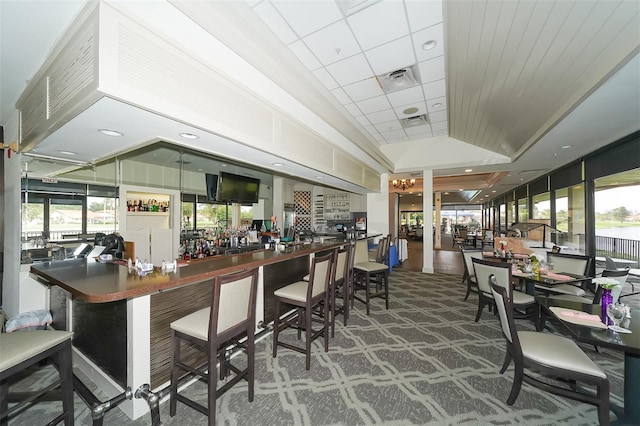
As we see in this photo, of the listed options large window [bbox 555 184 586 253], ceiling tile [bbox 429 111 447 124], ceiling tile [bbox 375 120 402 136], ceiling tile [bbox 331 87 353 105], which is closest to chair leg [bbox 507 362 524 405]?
ceiling tile [bbox 331 87 353 105]

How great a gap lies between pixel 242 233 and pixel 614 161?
6.64m

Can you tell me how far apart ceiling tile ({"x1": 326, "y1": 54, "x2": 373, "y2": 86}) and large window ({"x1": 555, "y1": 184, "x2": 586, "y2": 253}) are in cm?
526

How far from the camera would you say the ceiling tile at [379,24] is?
81.2 inches

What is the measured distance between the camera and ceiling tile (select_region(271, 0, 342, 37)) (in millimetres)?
1988

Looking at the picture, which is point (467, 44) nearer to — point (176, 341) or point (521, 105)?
point (521, 105)

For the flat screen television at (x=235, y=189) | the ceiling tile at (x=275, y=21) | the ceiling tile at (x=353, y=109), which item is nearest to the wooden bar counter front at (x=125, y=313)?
the ceiling tile at (x=275, y=21)

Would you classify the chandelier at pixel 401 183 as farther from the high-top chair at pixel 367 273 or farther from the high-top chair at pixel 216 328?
the high-top chair at pixel 216 328

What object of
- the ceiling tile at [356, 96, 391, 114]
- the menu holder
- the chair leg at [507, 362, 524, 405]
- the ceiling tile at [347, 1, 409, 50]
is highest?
the ceiling tile at [356, 96, 391, 114]

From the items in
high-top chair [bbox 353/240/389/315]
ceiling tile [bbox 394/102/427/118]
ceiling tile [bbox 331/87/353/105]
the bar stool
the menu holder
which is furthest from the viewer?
ceiling tile [bbox 394/102/427/118]

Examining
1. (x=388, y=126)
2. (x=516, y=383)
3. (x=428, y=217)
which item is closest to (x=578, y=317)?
(x=516, y=383)

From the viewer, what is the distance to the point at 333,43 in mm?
2471

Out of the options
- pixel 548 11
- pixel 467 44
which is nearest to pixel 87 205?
pixel 467 44

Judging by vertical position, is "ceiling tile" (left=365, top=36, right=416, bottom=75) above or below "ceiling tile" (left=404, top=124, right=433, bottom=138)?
below

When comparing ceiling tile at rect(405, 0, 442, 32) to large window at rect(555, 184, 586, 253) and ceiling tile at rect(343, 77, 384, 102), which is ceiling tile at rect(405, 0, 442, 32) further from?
large window at rect(555, 184, 586, 253)
